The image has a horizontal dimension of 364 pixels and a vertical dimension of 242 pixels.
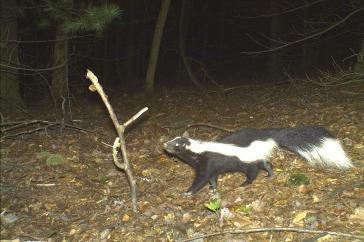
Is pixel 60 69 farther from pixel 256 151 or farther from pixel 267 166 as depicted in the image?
pixel 267 166

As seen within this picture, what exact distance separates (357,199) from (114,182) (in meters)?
3.73

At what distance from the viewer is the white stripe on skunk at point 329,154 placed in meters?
5.95

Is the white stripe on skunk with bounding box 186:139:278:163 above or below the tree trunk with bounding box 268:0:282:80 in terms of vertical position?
above

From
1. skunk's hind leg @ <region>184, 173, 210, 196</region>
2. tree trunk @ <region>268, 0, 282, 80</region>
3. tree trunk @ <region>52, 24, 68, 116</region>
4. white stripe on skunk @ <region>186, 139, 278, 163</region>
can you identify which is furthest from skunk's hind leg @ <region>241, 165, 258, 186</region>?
tree trunk @ <region>268, 0, 282, 80</region>

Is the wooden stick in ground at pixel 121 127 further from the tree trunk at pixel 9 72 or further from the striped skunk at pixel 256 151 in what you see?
the tree trunk at pixel 9 72

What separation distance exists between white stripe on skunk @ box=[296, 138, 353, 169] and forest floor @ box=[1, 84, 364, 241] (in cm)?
17

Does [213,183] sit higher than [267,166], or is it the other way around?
[267,166]

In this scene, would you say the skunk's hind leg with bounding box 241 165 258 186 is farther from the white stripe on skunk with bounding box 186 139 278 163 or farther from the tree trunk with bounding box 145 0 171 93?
the tree trunk with bounding box 145 0 171 93

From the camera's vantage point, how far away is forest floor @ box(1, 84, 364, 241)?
211 inches

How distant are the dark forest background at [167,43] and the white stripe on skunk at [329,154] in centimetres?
292

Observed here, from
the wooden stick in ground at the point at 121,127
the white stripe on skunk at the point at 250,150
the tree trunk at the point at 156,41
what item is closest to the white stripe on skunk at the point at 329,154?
the white stripe on skunk at the point at 250,150

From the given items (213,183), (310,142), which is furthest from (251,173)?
(310,142)

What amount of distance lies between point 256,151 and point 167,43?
2624 cm

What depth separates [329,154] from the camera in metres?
5.97
